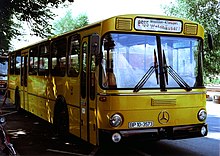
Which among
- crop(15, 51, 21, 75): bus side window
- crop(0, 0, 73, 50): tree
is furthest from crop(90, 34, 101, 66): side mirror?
crop(15, 51, 21, 75): bus side window

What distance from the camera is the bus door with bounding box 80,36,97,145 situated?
23.7 ft

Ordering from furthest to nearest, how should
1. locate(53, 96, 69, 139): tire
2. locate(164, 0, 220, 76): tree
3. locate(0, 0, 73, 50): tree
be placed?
locate(164, 0, 220, 76): tree → locate(0, 0, 73, 50): tree → locate(53, 96, 69, 139): tire

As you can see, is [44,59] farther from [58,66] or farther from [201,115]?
[201,115]

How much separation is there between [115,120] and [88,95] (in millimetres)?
1065

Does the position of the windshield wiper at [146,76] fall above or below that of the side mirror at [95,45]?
below

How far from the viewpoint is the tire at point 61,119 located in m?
9.15

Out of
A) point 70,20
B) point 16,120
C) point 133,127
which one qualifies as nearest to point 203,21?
point 16,120

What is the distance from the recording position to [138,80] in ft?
22.8

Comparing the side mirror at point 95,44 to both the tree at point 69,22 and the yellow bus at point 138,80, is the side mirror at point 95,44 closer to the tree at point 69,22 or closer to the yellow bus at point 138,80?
the yellow bus at point 138,80

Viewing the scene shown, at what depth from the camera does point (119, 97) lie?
6.72 metres

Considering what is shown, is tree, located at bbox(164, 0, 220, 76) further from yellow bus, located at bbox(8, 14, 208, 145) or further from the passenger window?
yellow bus, located at bbox(8, 14, 208, 145)

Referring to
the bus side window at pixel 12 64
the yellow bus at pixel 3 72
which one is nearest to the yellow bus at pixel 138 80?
the bus side window at pixel 12 64

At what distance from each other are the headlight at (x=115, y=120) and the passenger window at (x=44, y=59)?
4661 mm

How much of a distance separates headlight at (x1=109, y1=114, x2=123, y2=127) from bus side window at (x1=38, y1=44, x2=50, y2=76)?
4661mm
